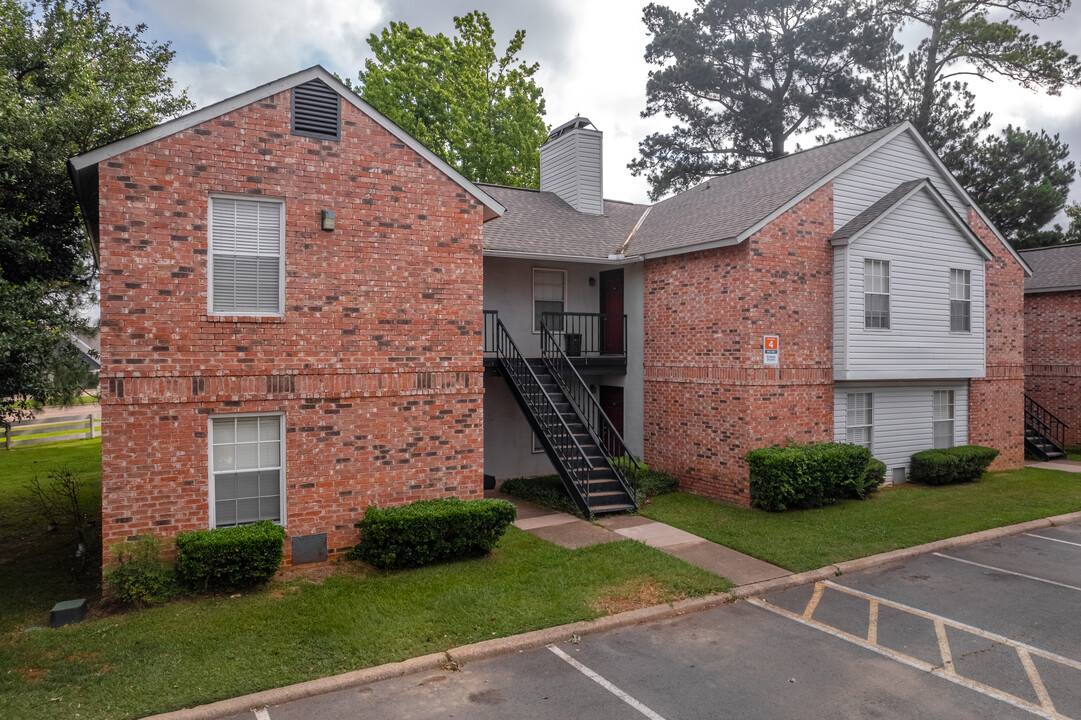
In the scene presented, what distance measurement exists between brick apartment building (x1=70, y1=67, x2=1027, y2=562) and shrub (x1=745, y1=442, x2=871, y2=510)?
452mm

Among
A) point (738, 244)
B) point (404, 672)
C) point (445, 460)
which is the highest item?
point (738, 244)

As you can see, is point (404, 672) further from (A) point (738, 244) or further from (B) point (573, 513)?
(A) point (738, 244)

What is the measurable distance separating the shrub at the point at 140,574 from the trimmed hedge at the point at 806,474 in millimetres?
10042

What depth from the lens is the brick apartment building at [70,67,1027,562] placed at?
880cm

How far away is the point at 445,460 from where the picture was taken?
34.2ft

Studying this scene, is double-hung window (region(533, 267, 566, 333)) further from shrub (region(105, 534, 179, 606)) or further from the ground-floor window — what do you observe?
shrub (region(105, 534, 179, 606))

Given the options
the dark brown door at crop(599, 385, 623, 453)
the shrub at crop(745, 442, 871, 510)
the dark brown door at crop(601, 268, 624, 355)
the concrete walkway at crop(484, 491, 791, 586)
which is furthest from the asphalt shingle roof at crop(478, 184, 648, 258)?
Answer: the shrub at crop(745, 442, 871, 510)

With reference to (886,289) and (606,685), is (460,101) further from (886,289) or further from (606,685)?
(606,685)

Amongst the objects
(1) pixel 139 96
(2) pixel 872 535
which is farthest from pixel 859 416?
(1) pixel 139 96

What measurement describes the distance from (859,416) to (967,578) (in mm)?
5933

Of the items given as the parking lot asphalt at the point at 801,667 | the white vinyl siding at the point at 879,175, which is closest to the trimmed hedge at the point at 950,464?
the white vinyl siding at the point at 879,175

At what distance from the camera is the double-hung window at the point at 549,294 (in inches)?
654

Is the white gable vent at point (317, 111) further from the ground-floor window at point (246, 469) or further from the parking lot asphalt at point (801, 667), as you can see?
the parking lot asphalt at point (801, 667)

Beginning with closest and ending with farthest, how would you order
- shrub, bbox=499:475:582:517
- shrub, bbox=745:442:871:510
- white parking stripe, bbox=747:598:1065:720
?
white parking stripe, bbox=747:598:1065:720, shrub, bbox=745:442:871:510, shrub, bbox=499:475:582:517
